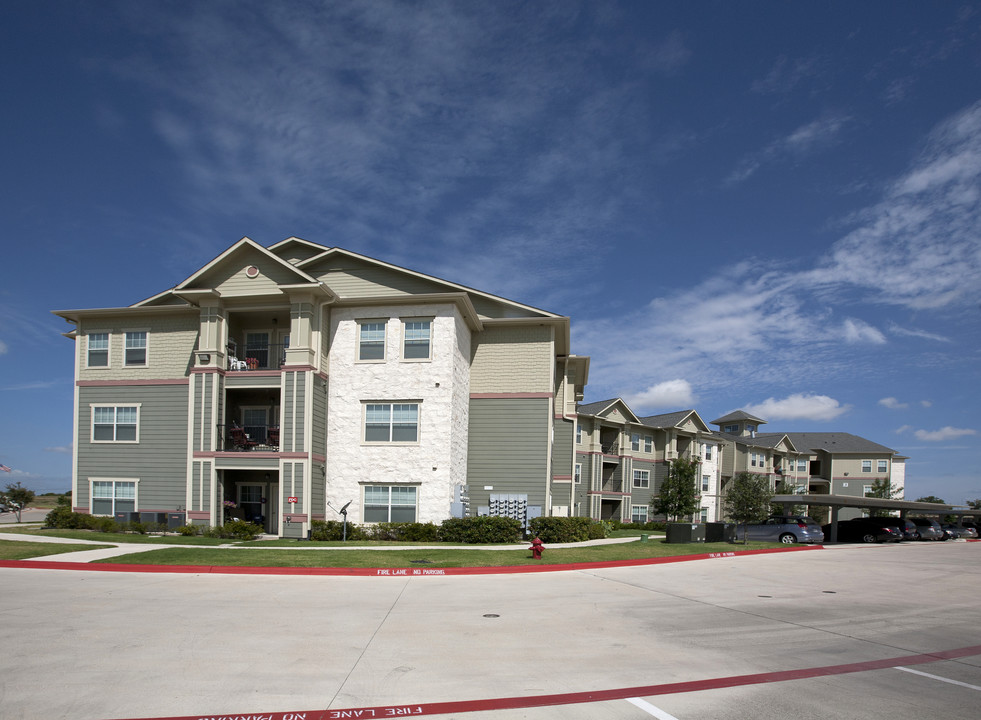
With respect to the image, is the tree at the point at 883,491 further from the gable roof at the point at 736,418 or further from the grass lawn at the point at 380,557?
the grass lawn at the point at 380,557

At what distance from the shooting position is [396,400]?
27.7 m

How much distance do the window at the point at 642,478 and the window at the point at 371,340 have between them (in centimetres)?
3136

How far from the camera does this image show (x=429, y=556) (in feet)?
69.0

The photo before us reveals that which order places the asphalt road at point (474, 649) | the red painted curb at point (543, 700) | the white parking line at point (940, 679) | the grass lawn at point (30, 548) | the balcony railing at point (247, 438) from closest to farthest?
the red painted curb at point (543, 700)
the asphalt road at point (474, 649)
the white parking line at point (940, 679)
the grass lawn at point (30, 548)
the balcony railing at point (247, 438)

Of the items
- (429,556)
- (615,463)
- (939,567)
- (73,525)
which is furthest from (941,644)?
(615,463)

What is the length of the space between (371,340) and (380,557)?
10224 millimetres

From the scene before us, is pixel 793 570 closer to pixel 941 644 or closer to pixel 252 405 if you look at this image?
pixel 941 644

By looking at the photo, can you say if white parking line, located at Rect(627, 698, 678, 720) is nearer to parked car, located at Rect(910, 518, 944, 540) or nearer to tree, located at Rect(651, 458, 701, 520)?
parked car, located at Rect(910, 518, 944, 540)

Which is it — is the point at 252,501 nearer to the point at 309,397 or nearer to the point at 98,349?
the point at 309,397

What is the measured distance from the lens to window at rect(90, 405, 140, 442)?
28.9 meters

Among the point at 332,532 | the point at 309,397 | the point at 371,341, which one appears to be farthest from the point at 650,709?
the point at 371,341

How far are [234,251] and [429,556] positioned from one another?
14.9 m

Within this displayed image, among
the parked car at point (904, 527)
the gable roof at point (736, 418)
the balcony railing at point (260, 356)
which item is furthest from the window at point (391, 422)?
the gable roof at point (736, 418)

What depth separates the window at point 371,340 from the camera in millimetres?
28172
